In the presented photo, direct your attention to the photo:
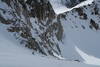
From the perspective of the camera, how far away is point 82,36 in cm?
2719

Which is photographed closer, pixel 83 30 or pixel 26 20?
pixel 26 20

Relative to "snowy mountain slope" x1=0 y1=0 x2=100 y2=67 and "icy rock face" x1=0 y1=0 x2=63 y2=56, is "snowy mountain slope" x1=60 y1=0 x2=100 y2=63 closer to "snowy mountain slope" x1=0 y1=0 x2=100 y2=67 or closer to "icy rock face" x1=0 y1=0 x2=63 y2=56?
"snowy mountain slope" x1=0 y1=0 x2=100 y2=67

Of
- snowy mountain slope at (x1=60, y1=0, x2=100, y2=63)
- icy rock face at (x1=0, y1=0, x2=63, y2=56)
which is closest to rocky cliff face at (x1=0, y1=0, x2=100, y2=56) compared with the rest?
icy rock face at (x1=0, y1=0, x2=63, y2=56)

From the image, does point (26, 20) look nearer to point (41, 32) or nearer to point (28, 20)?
point (28, 20)

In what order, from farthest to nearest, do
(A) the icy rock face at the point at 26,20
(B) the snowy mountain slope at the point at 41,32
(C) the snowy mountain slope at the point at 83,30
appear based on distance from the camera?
1. (C) the snowy mountain slope at the point at 83,30
2. (A) the icy rock face at the point at 26,20
3. (B) the snowy mountain slope at the point at 41,32

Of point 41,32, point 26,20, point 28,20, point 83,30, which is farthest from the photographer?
point 83,30

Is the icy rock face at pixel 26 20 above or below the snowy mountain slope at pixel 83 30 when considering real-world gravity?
below

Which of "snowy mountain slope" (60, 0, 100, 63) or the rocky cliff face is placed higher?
"snowy mountain slope" (60, 0, 100, 63)

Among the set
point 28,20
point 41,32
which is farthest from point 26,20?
point 41,32

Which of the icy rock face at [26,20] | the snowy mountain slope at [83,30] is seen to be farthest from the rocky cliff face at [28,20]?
the snowy mountain slope at [83,30]

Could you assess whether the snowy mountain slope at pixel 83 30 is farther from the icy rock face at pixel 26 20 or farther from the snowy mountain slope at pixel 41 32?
the icy rock face at pixel 26 20

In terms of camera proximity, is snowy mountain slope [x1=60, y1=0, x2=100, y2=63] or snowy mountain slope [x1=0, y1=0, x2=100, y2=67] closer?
snowy mountain slope [x1=0, y1=0, x2=100, y2=67]

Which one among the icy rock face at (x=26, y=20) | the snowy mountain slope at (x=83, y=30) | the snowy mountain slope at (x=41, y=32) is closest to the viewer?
the snowy mountain slope at (x=41, y=32)

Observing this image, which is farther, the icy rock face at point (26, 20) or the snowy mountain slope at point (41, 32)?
the icy rock face at point (26, 20)
